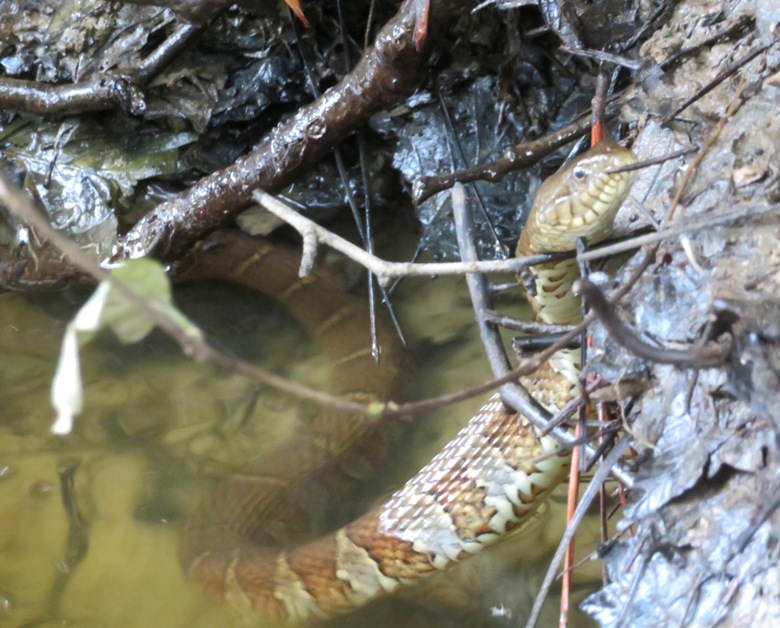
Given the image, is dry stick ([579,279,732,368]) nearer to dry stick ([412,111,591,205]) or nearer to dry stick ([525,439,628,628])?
dry stick ([525,439,628,628])

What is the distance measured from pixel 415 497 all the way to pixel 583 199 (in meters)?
1.14

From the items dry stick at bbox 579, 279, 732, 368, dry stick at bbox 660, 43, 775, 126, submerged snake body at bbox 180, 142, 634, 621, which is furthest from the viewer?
submerged snake body at bbox 180, 142, 634, 621

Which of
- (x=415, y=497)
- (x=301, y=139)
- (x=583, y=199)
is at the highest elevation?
(x=301, y=139)

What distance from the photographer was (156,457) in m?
2.95

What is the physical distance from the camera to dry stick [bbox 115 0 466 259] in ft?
8.29

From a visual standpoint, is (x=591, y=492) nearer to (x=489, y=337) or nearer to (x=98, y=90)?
(x=489, y=337)

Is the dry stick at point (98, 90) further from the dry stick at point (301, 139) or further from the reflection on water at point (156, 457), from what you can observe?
the reflection on water at point (156, 457)

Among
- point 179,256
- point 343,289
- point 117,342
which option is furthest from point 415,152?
point 117,342

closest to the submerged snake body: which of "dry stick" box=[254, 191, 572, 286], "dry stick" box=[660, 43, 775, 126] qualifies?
"dry stick" box=[660, 43, 775, 126]

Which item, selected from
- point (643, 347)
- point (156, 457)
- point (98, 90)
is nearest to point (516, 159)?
point (643, 347)

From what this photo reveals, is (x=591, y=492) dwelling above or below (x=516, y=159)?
below

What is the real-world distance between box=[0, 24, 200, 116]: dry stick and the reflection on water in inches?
34.3

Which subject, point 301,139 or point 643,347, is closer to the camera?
Result: point 643,347

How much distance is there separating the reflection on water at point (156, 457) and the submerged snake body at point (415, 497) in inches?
3.8
